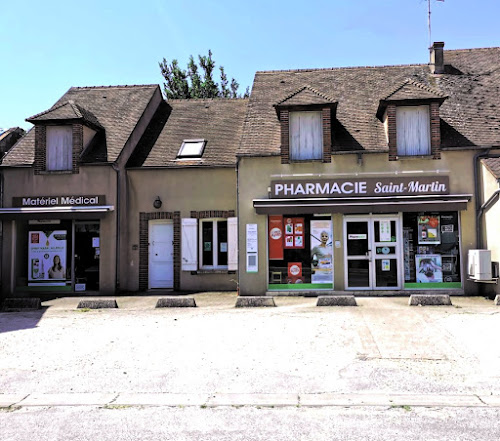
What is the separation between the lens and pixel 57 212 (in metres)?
13.5

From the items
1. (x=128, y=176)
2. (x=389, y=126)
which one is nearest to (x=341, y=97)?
A: (x=389, y=126)

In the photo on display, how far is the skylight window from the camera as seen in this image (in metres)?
14.6

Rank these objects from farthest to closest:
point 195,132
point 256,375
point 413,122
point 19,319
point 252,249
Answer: point 195,132 → point 413,122 → point 252,249 → point 19,319 → point 256,375

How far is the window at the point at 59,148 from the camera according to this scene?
14.1 metres

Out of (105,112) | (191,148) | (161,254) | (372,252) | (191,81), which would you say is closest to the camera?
(372,252)

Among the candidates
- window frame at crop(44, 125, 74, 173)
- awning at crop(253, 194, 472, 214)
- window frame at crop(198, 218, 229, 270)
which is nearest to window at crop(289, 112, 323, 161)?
awning at crop(253, 194, 472, 214)

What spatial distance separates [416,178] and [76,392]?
9.85 meters

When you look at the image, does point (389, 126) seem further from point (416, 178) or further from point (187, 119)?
point (187, 119)

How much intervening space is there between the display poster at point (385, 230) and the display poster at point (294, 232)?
7.01 ft

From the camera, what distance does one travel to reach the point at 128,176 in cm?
1441

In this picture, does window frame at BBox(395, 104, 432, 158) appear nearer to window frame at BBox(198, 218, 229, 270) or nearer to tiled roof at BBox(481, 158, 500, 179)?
tiled roof at BBox(481, 158, 500, 179)

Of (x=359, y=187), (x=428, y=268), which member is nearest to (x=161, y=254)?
(x=359, y=187)

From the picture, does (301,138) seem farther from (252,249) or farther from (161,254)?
(161,254)

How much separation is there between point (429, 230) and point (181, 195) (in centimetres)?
740
